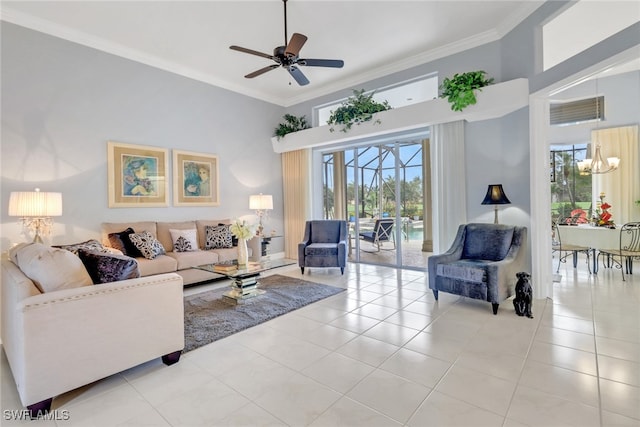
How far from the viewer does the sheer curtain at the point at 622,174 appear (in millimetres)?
5719

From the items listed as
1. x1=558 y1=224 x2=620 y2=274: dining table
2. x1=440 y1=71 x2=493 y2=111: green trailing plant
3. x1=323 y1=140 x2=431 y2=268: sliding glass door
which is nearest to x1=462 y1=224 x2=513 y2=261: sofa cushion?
x1=323 y1=140 x2=431 y2=268: sliding glass door

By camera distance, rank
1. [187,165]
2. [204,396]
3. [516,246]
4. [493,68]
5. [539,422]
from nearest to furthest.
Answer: [539,422], [204,396], [516,246], [493,68], [187,165]

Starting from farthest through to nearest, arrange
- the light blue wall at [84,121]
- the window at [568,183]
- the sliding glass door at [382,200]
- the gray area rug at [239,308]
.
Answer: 1. the window at [568,183]
2. the sliding glass door at [382,200]
3. the light blue wall at [84,121]
4. the gray area rug at [239,308]

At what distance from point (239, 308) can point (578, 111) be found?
298 inches

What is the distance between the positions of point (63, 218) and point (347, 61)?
15.8ft

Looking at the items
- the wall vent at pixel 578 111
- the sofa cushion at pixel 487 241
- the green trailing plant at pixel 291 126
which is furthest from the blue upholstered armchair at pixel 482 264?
the wall vent at pixel 578 111

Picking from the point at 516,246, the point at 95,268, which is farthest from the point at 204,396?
the point at 516,246

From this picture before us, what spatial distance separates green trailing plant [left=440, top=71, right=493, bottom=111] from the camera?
4145 millimetres

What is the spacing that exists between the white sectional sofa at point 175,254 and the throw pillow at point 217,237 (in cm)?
10

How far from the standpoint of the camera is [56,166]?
4.08 metres

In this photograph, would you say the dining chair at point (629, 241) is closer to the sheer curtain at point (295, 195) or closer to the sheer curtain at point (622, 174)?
the sheer curtain at point (622, 174)

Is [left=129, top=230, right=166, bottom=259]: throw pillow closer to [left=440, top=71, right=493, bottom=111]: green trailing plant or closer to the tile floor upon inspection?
the tile floor

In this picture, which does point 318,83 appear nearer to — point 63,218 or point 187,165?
point 187,165

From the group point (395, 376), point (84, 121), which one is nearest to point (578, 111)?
point (395, 376)
